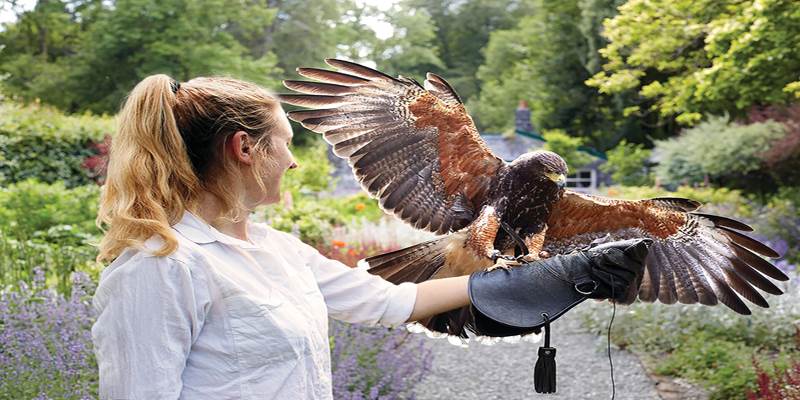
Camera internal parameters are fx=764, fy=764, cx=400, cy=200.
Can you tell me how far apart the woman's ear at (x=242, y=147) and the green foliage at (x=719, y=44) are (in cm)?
601

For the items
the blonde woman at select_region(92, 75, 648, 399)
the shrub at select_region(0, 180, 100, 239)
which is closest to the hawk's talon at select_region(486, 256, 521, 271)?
the blonde woman at select_region(92, 75, 648, 399)

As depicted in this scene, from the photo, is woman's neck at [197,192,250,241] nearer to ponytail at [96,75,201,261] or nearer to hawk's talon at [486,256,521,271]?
ponytail at [96,75,201,261]

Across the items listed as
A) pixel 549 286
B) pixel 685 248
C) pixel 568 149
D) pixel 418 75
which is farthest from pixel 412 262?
pixel 418 75

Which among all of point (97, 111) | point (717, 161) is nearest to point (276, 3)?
point (97, 111)

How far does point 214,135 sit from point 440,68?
3961 centimetres

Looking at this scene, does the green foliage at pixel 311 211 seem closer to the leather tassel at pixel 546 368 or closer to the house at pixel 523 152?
the house at pixel 523 152

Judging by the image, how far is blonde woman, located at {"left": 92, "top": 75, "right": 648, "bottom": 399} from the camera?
1.48 m

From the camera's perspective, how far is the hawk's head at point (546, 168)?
2340mm

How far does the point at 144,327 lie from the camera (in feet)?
4.83

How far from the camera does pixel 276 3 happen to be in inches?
1407

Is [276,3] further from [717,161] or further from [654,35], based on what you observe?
[654,35]

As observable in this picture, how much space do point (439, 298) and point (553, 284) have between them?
1.01 feet

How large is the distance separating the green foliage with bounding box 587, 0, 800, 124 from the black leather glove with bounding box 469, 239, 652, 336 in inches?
211

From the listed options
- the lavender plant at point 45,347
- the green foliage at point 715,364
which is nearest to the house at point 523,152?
the green foliage at point 715,364
